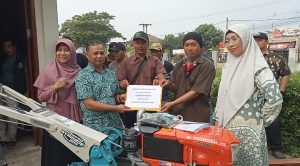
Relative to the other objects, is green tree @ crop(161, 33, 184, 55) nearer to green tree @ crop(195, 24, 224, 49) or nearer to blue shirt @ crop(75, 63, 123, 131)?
green tree @ crop(195, 24, 224, 49)

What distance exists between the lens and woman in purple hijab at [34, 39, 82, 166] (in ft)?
10.7

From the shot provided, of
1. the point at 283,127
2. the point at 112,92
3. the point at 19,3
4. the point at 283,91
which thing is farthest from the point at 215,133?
the point at 19,3

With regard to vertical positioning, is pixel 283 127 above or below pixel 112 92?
below

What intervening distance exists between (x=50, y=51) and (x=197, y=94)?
2.53 metres

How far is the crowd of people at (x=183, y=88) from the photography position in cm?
273

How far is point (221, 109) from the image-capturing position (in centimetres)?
296

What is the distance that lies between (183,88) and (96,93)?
2.90ft

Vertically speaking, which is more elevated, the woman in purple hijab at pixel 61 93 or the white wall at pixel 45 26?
the white wall at pixel 45 26

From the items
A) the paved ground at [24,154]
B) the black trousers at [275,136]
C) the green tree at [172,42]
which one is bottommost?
the paved ground at [24,154]

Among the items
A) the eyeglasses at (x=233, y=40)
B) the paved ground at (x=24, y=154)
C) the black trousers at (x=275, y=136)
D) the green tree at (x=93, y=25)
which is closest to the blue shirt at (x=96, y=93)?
the eyeglasses at (x=233, y=40)

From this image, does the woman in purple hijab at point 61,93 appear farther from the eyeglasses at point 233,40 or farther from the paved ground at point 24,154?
the eyeglasses at point 233,40

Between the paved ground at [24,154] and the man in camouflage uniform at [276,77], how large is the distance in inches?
6.4

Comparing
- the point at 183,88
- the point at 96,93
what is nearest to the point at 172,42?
the point at 183,88

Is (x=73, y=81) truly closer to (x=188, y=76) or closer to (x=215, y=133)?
(x=188, y=76)
